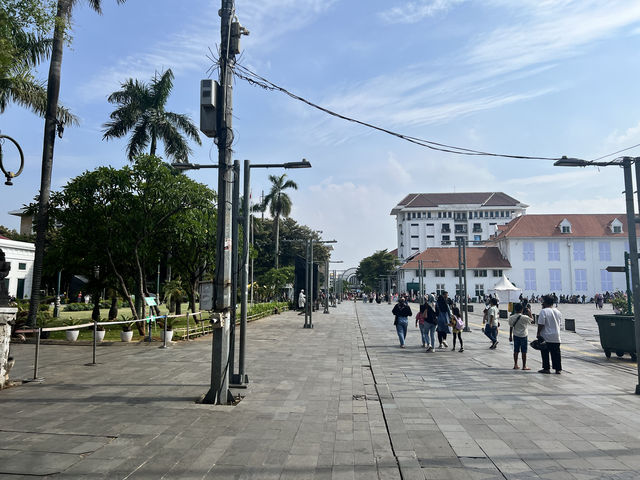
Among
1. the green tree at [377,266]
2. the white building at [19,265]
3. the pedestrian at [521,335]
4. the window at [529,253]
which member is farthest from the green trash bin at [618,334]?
the green tree at [377,266]

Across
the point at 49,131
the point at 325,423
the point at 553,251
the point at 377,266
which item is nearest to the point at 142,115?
the point at 49,131

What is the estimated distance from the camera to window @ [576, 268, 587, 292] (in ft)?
208

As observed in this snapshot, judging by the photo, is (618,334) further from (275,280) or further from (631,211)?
(275,280)

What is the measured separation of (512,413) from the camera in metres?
6.49

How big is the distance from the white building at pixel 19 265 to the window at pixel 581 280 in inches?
2685

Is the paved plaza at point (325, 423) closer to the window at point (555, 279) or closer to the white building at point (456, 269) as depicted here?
the white building at point (456, 269)

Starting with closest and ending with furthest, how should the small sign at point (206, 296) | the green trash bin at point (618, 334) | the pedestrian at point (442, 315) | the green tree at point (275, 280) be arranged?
the small sign at point (206, 296), the green trash bin at point (618, 334), the pedestrian at point (442, 315), the green tree at point (275, 280)

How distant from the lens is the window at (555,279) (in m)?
64.2

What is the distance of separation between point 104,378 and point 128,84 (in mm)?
21137

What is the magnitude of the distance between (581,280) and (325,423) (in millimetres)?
68774

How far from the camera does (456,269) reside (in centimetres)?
6944

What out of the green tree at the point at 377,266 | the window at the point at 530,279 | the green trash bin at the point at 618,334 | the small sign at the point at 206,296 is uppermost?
the green tree at the point at 377,266

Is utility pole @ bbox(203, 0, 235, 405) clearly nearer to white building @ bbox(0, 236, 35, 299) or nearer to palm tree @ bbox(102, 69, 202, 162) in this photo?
palm tree @ bbox(102, 69, 202, 162)

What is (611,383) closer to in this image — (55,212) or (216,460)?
(216,460)
